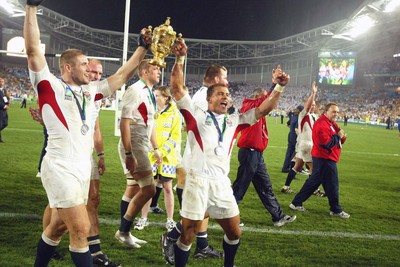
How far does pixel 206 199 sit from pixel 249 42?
57794 mm

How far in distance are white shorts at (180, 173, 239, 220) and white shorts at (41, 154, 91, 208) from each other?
3.07ft

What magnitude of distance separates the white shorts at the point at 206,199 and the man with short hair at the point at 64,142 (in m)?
0.89

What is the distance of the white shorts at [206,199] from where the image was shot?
11.4 ft

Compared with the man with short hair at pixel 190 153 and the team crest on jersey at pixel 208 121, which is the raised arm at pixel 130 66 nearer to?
the man with short hair at pixel 190 153

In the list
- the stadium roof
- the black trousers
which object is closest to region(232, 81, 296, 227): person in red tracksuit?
the black trousers

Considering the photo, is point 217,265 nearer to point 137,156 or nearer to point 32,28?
point 137,156

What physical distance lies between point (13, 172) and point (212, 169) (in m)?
6.67

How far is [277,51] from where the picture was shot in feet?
201

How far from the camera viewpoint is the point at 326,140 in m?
6.66

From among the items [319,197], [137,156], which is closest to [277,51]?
[319,197]

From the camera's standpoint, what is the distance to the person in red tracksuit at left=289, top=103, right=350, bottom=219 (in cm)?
668

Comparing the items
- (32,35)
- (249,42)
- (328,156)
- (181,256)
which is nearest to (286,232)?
(328,156)

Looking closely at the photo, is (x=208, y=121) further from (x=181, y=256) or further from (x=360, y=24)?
(x=360, y=24)

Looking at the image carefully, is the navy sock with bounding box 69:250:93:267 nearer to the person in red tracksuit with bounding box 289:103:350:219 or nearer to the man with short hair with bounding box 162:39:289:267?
the man with short hair with bounding box 162:39:289:267
